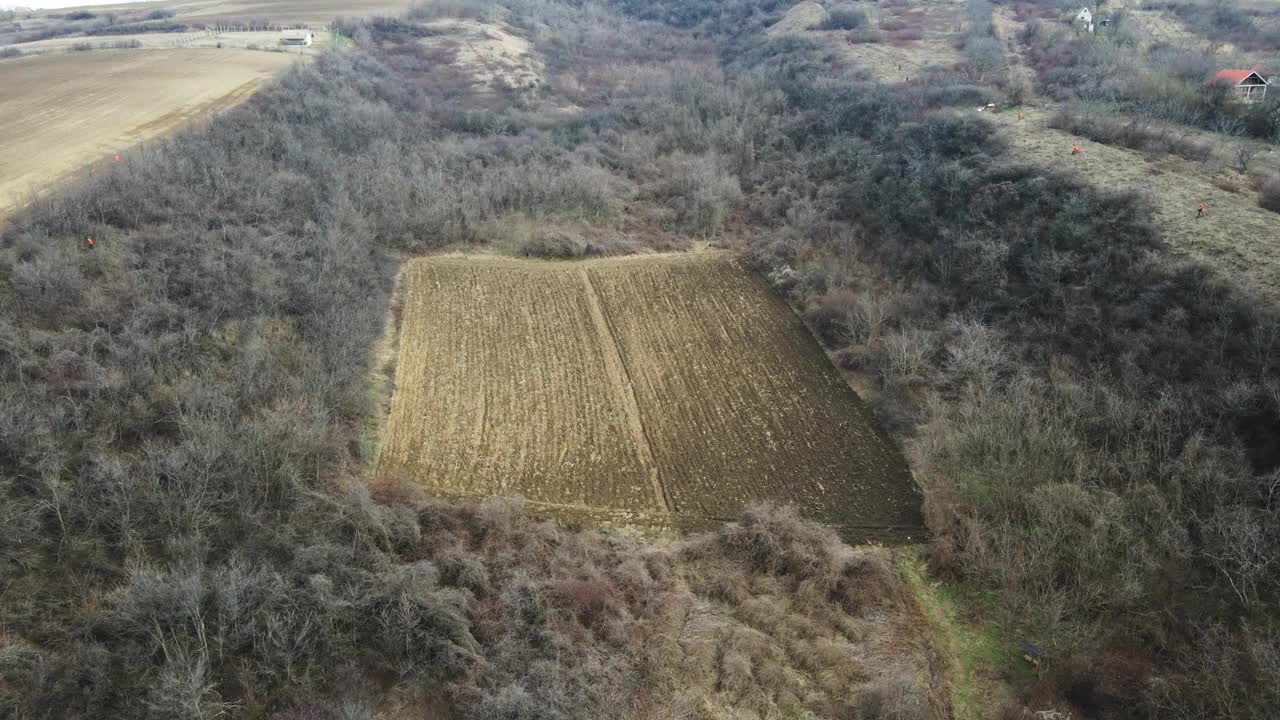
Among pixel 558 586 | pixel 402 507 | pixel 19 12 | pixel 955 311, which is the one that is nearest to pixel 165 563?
pixel 402 507

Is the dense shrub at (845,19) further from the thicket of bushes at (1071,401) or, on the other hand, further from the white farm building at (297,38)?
the white farm building at (297,38)

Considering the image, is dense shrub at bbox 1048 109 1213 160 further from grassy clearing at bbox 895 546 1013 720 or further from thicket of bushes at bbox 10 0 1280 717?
grassy clearing at bbox 895 546 1013 720

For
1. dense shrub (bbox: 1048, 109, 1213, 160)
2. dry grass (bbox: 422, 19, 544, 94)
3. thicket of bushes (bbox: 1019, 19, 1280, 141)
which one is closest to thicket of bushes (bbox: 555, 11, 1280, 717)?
dense shrub (bbox: 1048, 109, 1213, 160)

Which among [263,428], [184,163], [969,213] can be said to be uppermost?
[184,163]

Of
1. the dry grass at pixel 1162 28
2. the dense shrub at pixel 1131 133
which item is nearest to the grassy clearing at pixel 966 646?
the dense shrub at pixel 1131 133

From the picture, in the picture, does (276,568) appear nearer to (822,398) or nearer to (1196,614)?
(822,398)

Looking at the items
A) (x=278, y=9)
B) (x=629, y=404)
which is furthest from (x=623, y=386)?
(x=278, y=9)

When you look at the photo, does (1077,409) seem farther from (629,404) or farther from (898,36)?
(898,36)
